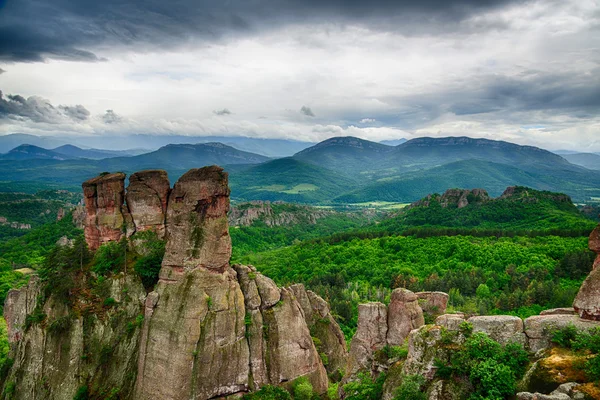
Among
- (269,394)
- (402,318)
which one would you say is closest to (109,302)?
(269,394)

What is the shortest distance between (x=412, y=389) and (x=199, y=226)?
80.6 feet

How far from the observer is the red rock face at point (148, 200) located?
40.1 meters

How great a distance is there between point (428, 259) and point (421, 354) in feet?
291

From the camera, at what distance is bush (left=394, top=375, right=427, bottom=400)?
2184 cm

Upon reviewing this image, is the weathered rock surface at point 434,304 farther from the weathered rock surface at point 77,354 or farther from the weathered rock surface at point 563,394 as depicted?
the weathered rock surface at point 77,354

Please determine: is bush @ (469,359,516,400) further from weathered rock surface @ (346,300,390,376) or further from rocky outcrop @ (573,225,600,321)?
weathered rock surface @ (346,300,390,376)

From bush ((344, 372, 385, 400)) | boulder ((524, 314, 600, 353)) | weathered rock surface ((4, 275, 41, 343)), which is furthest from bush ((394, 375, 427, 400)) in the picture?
weathered rock surface ((4, 275, 41, 343))

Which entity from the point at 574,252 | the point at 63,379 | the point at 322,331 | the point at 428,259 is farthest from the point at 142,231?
the point at 574,252

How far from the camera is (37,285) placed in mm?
38938

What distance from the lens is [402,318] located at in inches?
1394

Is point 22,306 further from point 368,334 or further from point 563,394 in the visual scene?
point 563,394

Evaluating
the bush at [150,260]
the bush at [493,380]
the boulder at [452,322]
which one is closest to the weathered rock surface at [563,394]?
the bush at [493,380]

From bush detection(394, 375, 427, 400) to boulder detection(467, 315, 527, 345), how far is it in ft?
16.0

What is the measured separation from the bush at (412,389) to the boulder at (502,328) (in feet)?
16.0
